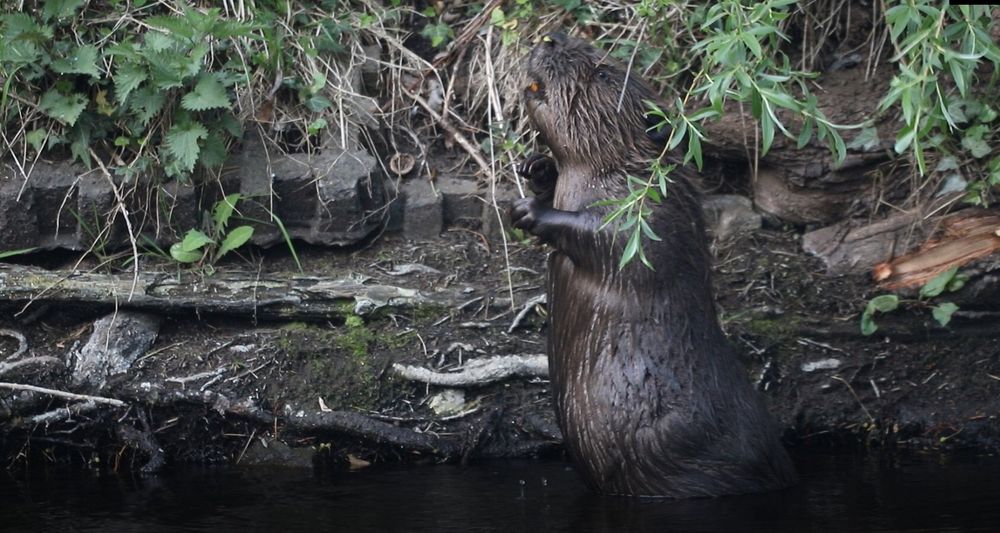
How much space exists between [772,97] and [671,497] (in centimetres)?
155

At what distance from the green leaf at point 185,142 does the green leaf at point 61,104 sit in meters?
0.40

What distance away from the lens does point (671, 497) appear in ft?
12.7

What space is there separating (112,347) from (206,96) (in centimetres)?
107

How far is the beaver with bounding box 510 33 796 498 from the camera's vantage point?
3.84 meters

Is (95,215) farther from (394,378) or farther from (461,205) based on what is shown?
(461,205)

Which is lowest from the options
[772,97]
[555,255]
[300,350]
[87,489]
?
[87,489]

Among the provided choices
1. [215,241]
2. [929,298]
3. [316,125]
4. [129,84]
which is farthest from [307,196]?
[929,298]

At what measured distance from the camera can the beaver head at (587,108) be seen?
414cm

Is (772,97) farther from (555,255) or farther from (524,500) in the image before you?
(524,500)

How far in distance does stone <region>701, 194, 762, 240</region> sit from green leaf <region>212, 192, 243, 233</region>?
212cm

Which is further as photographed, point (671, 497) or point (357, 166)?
point (357, 166)

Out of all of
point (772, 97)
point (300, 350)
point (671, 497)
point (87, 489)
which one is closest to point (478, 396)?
point (300, 350)

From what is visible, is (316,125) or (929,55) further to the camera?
(316,125)

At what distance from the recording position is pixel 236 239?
4961 millimetres
